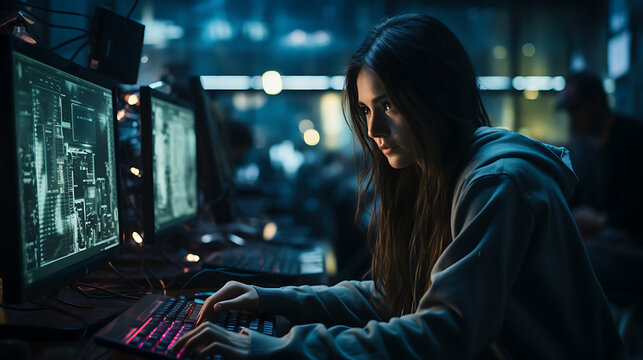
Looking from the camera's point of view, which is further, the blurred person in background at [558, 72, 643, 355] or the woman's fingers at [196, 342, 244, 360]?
the blurred person in background at [558, 72, 643, 355]

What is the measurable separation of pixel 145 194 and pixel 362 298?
58 centimetres

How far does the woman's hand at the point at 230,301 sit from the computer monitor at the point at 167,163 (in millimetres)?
347

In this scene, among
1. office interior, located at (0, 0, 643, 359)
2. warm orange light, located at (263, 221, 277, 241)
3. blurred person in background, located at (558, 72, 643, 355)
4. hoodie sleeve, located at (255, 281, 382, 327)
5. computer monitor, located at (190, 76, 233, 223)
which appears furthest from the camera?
office interior, located at (0, 0, 643, 359)

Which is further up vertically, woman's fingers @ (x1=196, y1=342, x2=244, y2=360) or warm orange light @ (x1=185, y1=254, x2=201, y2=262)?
woman's fingers @ (x1=196, y1=342, x2=244, y2=360)

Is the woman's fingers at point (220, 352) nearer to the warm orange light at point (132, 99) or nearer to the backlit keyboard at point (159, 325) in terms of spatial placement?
the backlit keyboard at point (159, 325)

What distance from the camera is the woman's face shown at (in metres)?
0.86

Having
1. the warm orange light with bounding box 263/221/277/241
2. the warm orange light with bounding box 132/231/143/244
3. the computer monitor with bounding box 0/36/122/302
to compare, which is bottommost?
the warm orange light with bounding box 263/221/277/241

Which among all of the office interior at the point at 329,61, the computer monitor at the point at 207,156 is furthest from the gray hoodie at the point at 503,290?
the office interior at the point at 329,61

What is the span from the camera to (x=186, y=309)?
783mm

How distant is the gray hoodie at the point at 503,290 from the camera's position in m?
0.60

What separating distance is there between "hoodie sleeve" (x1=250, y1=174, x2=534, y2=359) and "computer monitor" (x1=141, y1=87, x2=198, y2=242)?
0.60 meters

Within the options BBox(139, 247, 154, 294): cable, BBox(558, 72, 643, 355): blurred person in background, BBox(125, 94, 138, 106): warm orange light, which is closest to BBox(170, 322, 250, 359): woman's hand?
BBox(139, 247, 154, 294): cable

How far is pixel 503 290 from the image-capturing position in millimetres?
625

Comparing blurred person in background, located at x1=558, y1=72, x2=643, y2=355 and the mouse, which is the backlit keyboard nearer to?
the mouse
